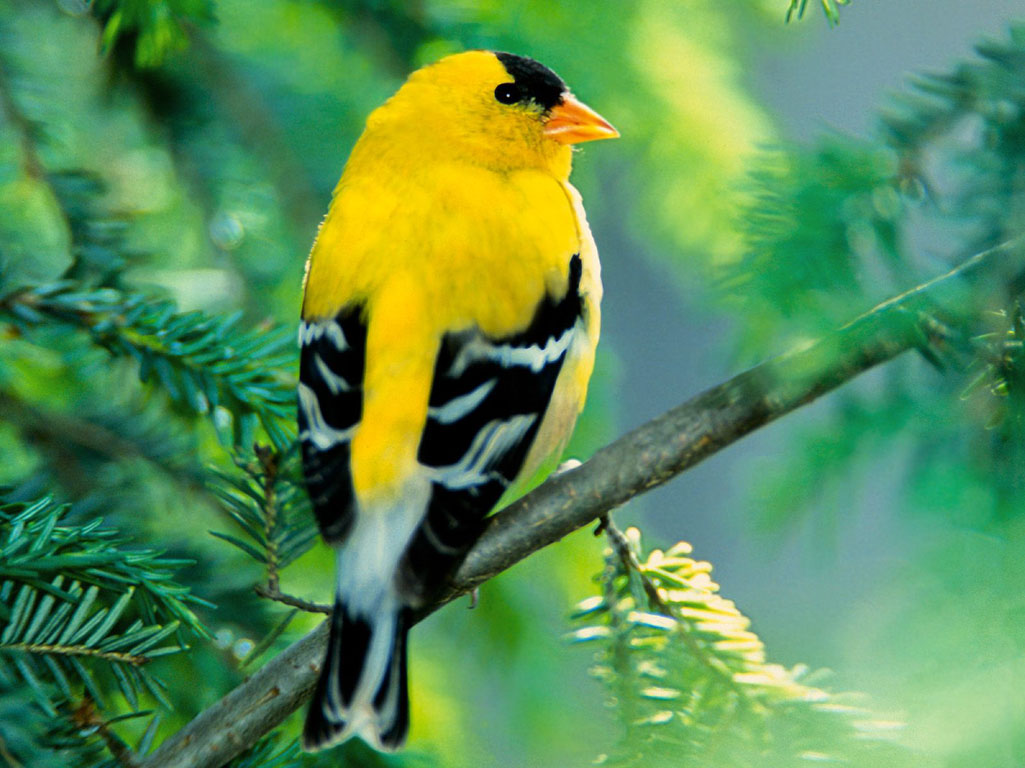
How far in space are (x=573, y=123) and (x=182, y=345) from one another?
0.63 metres

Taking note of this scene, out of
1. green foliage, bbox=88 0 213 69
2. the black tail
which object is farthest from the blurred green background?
the black tail

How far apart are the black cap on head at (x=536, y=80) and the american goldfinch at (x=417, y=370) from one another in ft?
0.18

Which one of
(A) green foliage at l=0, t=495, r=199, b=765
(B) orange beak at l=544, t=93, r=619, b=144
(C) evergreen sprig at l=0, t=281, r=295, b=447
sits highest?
(B) orange beak at l=544, t=93, r=619, b=144

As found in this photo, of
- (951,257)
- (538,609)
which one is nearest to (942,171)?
(951,257)

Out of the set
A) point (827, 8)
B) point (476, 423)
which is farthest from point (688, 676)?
point (827, 8)

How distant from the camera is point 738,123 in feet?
4.89

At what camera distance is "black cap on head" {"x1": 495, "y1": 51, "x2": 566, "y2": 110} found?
49.6 inches

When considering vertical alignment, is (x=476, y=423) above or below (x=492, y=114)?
below

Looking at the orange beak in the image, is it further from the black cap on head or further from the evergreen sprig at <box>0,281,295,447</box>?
the evergreen sprig at <box>0,281,295,447</box>

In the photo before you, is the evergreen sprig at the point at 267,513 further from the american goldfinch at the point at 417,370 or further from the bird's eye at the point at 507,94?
the bird's eye at the point at 507,94

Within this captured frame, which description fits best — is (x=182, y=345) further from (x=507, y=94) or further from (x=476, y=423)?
(x=507, y=94)

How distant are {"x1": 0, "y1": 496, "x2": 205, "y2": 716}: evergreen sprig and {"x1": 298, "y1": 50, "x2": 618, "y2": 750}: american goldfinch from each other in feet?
0.43

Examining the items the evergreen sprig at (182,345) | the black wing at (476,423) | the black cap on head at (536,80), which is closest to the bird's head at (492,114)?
the black cap on head at (536,80)

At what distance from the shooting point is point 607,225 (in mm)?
2084
